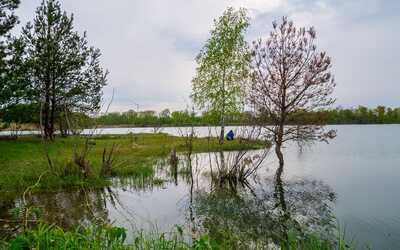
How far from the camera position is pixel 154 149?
26672 mm

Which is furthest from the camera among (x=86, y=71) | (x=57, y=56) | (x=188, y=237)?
(x=86, y=71)

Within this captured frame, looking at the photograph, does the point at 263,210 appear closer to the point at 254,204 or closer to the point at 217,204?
the point at 254,204

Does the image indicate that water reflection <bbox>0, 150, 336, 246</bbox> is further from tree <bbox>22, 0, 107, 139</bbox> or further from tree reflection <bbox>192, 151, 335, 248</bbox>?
tree <bbox>22, 0, 107, 139</bbox>

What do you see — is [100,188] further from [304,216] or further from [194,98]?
[194,98]

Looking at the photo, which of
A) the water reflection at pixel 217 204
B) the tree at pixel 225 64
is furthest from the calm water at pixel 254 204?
the tree at pixel 225 64

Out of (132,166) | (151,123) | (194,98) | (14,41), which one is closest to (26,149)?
(14,41)

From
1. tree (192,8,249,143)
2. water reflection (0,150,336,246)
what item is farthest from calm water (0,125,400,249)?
tree (192,8,249,143)

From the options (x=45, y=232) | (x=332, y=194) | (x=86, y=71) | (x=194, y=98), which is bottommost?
(x=332, y=194)

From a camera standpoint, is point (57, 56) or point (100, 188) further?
point (57, 56)

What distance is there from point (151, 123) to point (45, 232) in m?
89.8

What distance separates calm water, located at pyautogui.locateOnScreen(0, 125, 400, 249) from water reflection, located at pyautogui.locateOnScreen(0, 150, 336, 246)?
2 centimetres

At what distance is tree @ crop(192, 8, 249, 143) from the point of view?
97.9 feet

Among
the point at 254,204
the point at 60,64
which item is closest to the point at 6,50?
the point at 60,64

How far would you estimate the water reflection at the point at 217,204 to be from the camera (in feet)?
26.1
